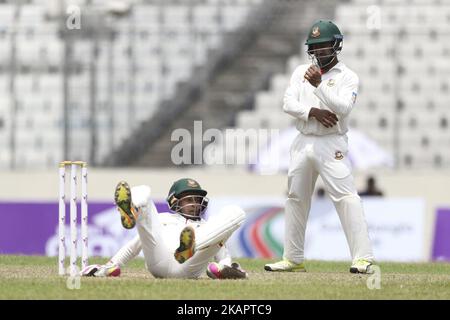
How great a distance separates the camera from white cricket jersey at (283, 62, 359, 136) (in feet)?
37.3

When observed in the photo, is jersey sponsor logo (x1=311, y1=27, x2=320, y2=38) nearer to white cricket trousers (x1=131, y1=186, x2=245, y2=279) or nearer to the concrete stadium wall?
white cricket trousers (x1=131, y1=186, x2=245, y2=279)

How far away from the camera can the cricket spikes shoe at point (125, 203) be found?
376 inches

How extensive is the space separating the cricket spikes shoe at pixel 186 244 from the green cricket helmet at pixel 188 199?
2.99 feet

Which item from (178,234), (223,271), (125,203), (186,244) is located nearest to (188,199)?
(178,234)

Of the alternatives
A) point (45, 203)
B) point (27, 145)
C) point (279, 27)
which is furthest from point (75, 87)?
point (279, 27)

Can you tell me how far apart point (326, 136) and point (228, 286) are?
7.39 feet

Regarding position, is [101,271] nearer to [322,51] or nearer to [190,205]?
[190,205]

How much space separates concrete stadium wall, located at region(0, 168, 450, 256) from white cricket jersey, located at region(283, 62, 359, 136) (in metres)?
11.2

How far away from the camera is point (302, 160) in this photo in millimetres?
11641

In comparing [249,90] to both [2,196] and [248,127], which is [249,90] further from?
[2,196]

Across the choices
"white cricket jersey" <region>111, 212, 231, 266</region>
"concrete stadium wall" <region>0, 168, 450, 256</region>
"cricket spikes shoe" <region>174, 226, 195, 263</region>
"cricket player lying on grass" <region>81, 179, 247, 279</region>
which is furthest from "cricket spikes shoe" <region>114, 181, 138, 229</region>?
"concrete stadium wall" <region>0, 168, 450, 256</region>

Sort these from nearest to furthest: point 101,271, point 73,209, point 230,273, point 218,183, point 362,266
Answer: point 73,209 → point 230,273 → point 101,271 → point 362,266 → point 218,183

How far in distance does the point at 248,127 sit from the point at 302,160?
1236cm

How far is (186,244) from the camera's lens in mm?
9695
